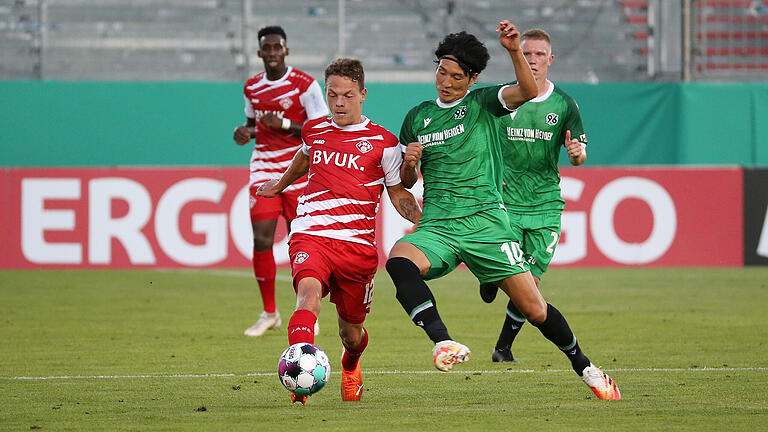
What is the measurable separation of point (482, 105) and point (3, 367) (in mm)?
3527

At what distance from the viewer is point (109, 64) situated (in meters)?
18.2

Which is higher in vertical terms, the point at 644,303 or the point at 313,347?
the point at 313,347

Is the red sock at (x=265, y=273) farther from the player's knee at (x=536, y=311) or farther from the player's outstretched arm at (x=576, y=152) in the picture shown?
the player's knee at (x=536, y=311)

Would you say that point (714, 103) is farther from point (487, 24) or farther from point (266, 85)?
point (266, 85)

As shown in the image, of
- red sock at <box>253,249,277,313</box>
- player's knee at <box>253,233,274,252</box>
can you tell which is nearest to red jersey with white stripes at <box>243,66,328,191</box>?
player's knee at <box>253,233,274,252</box>

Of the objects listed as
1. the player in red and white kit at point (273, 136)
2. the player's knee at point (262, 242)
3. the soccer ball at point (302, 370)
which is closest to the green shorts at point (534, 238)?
the soccer ball at point (302, 370)

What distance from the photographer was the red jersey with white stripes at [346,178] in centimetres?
631

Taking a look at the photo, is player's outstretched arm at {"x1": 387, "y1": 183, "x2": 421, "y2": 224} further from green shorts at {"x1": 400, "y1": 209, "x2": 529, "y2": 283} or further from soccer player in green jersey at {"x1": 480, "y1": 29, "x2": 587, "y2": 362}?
soccer player in green jersey at {"x1": 480, "y1": 29, "x2": 587, "y2": 362}

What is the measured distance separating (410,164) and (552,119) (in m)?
1.90

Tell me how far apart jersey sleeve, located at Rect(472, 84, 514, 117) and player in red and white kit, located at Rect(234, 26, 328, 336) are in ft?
12.2

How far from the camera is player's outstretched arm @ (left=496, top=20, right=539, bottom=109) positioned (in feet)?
19.3

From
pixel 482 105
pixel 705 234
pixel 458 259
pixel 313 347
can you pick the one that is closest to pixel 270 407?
pixel 313 347

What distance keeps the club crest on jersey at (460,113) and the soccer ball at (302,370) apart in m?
1.48

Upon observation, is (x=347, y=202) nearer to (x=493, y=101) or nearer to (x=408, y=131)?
(x=408, y=131)
